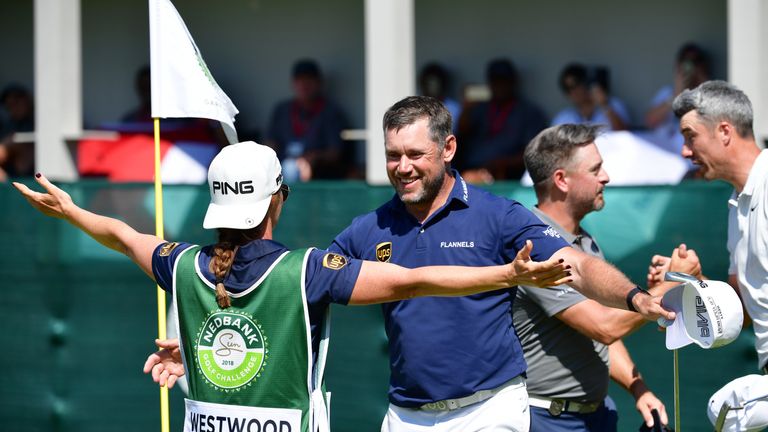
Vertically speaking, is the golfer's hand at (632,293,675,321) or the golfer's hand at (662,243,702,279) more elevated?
the golfer's hand at (662,243,702,279)

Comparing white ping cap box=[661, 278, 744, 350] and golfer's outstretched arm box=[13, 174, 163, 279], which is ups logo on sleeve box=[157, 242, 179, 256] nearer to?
golfer's outstretched arm box=[13, 174, 163, 279]

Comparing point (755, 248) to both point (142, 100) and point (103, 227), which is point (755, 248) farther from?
point (142, 100)

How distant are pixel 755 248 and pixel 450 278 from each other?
164cm

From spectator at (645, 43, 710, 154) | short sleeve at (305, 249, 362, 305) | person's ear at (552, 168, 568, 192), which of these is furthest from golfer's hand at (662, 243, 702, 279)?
spectator at (645, 43, 710, 154)

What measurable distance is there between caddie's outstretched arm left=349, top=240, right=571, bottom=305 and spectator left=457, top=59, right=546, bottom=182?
555cm

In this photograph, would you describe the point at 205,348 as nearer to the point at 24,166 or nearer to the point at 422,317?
the point at 422,317

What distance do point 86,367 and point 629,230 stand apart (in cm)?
360

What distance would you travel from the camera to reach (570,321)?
4957mm

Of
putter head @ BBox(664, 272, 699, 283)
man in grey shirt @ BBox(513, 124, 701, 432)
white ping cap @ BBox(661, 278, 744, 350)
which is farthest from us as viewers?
man in grey shirt @ BBox(513, 124, 701, 432)

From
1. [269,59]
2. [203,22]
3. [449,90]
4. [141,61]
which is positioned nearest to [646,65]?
[449,90]

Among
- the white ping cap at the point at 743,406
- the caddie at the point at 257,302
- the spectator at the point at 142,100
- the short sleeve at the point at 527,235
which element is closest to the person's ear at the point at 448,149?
the short sleeve at the point at 527,235

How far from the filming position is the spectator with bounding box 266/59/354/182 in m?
10.2

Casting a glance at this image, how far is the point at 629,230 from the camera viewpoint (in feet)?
21.2

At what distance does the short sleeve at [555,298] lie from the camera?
4938 mm
